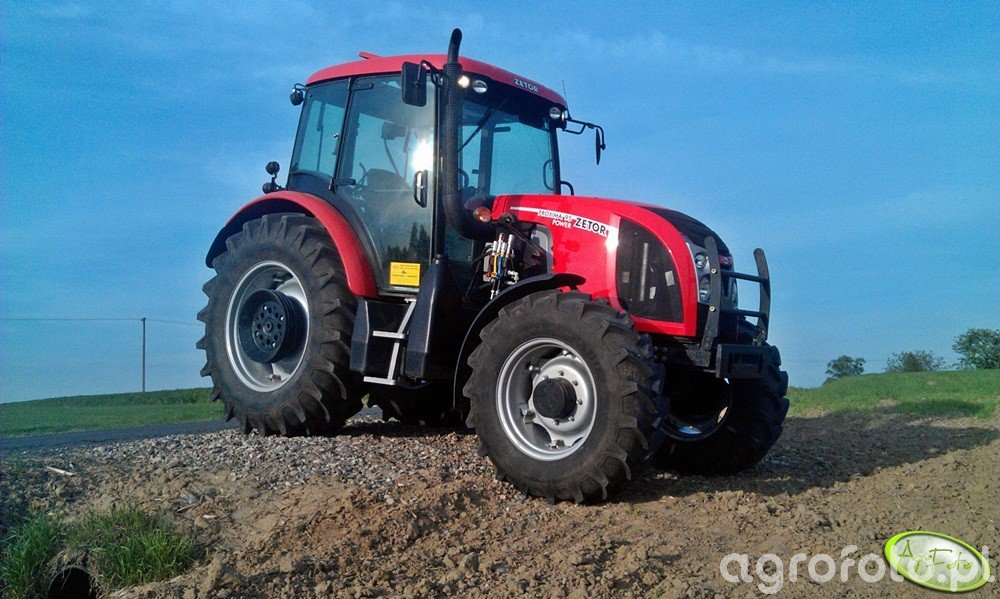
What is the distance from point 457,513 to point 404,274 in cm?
255

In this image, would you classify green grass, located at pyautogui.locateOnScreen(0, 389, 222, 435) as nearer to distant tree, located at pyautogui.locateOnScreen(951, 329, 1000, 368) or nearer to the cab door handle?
the cab door handle

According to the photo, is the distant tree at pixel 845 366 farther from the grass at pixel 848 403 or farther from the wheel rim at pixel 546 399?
the wheel rim at pixel 546 399

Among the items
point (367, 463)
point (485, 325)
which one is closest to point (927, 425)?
point (485, 325)

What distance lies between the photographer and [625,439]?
477 cm

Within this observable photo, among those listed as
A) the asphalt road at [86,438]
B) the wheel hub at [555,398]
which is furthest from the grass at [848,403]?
the wheel hub at [555,398]

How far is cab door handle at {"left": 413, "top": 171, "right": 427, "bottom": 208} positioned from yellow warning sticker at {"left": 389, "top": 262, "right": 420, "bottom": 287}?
1.61 feet

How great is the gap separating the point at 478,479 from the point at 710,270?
2.02 m

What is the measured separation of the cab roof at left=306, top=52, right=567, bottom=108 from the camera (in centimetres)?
678

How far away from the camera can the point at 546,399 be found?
5.21m

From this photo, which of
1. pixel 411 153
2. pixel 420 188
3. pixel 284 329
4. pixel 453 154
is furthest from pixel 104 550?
pixel 411 153

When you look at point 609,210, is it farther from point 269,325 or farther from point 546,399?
point 269,325

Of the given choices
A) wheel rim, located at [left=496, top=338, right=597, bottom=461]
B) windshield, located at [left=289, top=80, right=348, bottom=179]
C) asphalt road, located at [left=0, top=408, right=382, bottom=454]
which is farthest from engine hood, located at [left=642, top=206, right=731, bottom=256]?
asphalt road, located at [left=0, top=408, right=382, bottom=454]

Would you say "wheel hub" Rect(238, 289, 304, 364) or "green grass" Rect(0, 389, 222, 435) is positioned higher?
"wheel hub" Rect(238, 289, 304, 364)

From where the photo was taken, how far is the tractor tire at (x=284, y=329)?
6.75 meters
